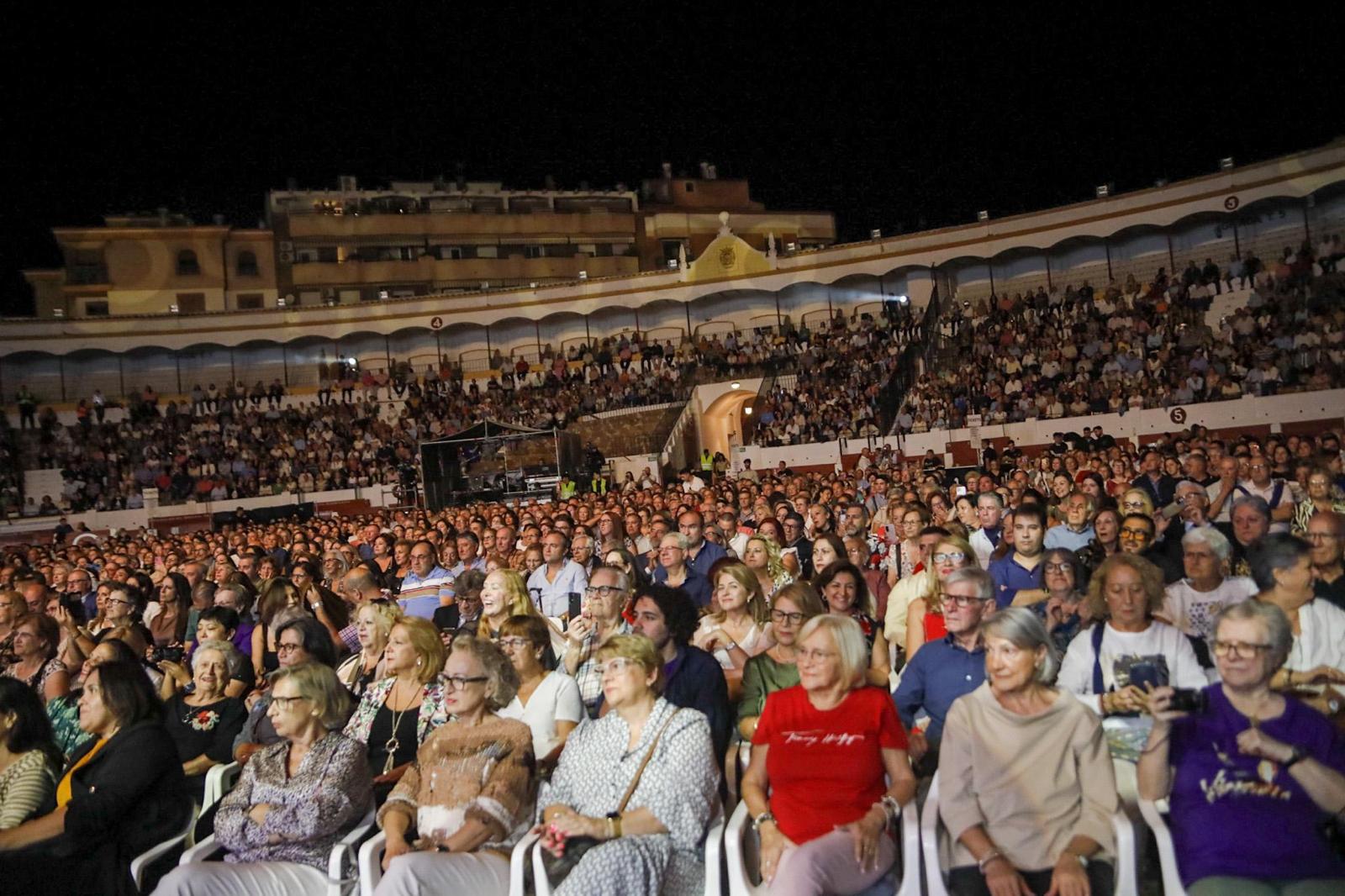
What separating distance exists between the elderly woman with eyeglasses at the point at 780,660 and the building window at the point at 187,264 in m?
44.5

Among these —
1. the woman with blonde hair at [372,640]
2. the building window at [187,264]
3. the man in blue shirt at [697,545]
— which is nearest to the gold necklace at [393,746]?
the woman with blonde hair at [372,640]

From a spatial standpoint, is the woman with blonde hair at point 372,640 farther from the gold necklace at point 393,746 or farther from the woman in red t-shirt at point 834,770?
the woman in red t-shirt at point 834,770

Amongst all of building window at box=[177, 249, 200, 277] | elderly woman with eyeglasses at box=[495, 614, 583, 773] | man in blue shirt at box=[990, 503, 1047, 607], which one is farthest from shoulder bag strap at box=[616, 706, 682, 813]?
building window at box=[177, 249, 200, 277]

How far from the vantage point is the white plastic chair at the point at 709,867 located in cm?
417

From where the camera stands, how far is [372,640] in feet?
19.9

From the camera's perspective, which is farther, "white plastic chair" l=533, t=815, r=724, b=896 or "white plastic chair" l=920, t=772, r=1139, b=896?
"white plastic chair" l=533, t=815, r=724, b=896

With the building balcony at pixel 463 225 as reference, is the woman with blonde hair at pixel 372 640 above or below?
below

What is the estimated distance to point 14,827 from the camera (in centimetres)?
473

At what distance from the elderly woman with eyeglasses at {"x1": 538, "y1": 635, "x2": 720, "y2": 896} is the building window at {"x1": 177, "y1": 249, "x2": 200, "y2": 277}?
147ft

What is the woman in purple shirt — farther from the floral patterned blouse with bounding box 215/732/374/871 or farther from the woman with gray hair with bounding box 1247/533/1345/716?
the floral patterned blouse with bounding box 215/732/374/871

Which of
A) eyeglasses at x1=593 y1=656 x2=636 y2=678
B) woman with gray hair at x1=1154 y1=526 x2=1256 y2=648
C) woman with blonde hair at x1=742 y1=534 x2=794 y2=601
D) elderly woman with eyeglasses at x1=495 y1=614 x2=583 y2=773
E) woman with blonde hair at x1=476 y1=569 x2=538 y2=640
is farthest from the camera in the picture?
woman with blonde hair at x1=742 y1=534 x2=794 y2=601

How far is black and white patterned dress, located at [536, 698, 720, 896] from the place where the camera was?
4.02 m

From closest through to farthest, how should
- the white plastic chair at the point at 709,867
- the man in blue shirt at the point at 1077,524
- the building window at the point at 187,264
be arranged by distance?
1. the white plastic chair at the point at 709,867
2. the man in blue shirt at the point at 1077,524
3. the building window at the point at 187,264

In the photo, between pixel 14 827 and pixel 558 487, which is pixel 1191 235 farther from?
pixel 14 827
